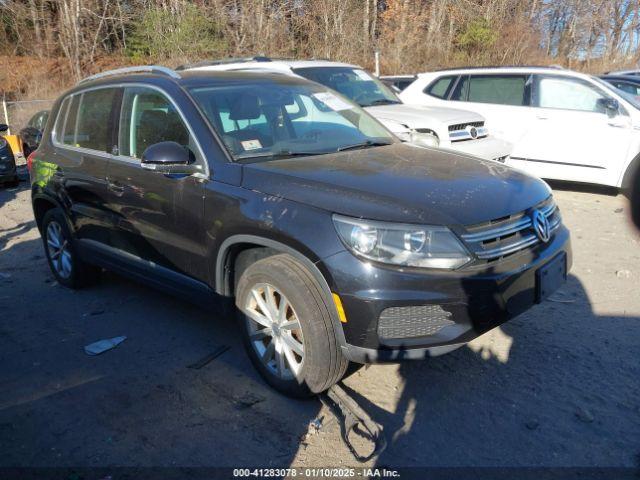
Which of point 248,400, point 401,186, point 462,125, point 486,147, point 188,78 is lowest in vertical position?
point 248,400

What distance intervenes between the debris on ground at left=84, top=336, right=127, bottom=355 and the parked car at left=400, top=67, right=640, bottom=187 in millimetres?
6378

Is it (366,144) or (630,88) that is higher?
(366,144)

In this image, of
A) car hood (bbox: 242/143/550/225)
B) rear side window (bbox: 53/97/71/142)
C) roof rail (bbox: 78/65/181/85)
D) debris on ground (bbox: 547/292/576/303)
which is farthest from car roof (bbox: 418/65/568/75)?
rear side window (bbox: 53/97/71/142)

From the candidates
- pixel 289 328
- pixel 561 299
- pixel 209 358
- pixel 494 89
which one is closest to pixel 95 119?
pixel 209 358

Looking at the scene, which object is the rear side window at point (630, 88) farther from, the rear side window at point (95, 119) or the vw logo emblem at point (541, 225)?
the rear side window at point (95, 119)

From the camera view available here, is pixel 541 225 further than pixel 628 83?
No

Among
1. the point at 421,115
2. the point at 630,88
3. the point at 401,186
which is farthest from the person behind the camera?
the point at 630,88

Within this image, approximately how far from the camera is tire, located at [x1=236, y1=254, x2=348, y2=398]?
10.3 ft

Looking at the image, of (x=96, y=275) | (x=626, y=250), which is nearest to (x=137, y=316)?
(x=96, y=275)

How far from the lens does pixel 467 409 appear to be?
3.33 m

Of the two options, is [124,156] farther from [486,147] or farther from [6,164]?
[6,164]

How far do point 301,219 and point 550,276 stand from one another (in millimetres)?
1487

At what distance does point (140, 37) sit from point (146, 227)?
24.1 meters

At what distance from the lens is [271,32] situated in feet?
82.4
